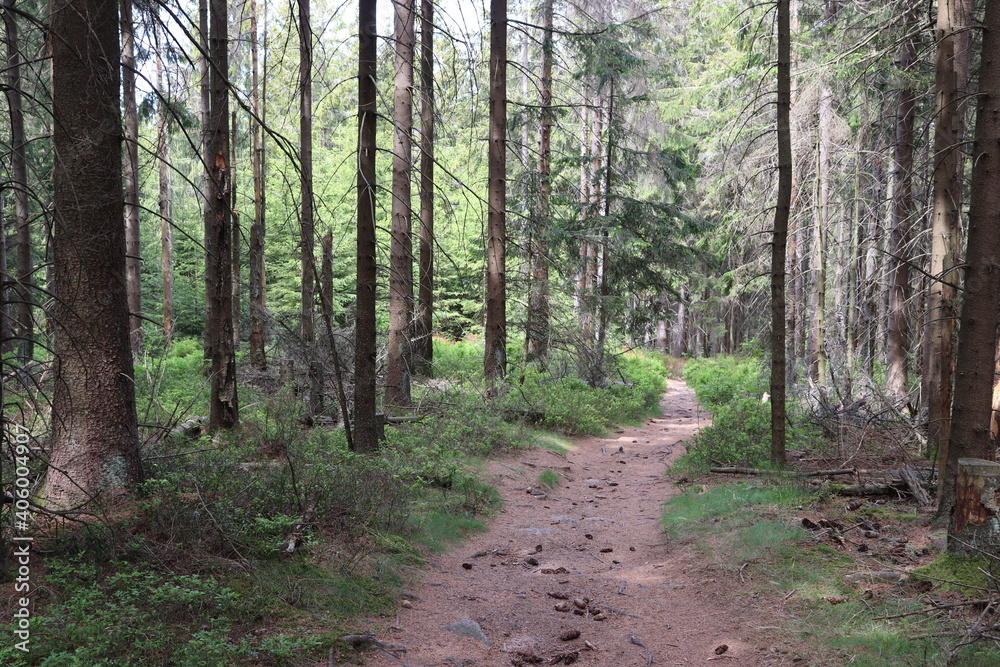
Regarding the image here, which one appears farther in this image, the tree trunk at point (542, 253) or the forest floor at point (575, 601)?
the tree trunk at point (542, 253)

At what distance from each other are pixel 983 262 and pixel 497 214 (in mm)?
8755

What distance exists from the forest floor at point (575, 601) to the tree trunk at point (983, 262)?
2438mm

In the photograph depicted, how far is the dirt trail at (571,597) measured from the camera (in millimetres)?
4516

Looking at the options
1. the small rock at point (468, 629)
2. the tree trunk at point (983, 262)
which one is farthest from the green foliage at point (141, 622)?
the tree trunk at point (983, 262)

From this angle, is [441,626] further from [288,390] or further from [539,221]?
[539,221]

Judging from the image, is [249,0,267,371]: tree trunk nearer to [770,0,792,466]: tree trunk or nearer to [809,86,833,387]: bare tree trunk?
[770,0,792,466]: tree trunk

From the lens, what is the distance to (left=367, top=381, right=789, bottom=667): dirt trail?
14.8 feet

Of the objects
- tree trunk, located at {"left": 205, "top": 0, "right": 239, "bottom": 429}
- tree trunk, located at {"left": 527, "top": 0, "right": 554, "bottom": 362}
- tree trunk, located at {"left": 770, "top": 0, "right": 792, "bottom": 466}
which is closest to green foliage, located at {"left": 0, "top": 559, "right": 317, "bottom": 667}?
tree trunk, located at {"left": 205, "top": 0, "right": 239, "bottom": 429}

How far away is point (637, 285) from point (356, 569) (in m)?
14.8

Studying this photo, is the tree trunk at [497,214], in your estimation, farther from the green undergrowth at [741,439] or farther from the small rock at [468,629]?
the small rock at [468,629]

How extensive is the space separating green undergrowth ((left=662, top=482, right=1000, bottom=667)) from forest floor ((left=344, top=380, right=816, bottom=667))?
112 mm

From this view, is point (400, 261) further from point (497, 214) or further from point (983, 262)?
point (983, 262)

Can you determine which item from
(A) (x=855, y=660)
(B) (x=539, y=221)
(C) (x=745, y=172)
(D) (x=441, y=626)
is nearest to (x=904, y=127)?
(C) (x=745, y=172)

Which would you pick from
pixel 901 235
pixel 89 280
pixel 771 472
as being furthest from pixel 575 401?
pixel 89 280
